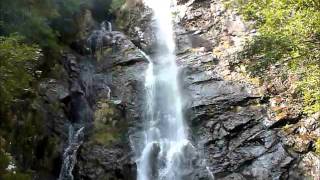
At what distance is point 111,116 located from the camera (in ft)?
52.2

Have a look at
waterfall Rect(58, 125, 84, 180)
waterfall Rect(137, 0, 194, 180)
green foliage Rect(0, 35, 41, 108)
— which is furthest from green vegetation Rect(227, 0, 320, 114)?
green foliage Rect(0, 35, 41, 108)

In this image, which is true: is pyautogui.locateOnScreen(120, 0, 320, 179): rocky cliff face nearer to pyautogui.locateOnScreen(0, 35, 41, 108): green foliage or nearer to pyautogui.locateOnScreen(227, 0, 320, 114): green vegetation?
pyautogui.locateOnScreen(227, 0, 320, 114): green vegetation

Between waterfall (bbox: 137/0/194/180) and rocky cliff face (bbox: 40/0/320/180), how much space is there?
1.18 feet

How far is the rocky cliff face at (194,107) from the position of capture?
14086 mm

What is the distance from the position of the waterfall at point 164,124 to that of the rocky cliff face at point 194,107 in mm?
361

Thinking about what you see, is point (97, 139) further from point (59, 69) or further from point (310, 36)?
point (310, 36)

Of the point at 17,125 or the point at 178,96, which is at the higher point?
the point at 178,96

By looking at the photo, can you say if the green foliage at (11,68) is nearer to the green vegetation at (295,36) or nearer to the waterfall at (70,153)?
the waterfall at (70,153)

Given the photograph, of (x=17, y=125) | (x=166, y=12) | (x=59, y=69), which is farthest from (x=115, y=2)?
(x=17, y=125)

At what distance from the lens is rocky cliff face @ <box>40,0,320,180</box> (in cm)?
1409

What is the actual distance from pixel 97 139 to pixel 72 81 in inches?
122

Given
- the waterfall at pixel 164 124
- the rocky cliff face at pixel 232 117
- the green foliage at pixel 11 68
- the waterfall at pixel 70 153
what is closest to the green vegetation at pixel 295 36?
the rocky cliff face at pixel 232 117

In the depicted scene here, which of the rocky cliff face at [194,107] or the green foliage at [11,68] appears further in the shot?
the rocky cliff face at [194,107]

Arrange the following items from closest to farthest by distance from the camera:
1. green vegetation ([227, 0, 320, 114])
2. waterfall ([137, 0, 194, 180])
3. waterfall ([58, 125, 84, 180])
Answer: green vegetation ([227, 0, 320, 114]) < waterfall ([58, 125, 84, 180]) < waterfall ([137, 0, 194, 180])
